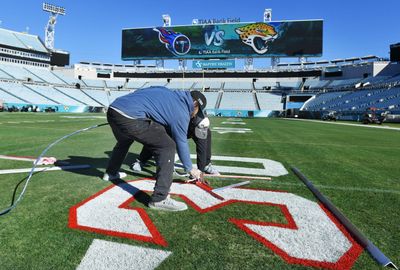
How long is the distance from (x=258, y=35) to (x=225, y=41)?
20.9 ft

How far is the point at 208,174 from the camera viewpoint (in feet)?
17.2

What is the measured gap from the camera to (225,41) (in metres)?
57.5

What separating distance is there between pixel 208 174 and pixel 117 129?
6.50 ft

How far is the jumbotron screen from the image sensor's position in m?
53.9

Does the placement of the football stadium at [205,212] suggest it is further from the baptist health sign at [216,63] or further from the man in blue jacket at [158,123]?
the baptist health sign at [216,63]

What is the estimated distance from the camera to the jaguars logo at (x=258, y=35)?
5531 centimetres

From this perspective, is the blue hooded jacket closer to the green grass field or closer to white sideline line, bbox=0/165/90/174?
the green grass field

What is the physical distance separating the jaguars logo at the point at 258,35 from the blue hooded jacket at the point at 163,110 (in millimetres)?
55713

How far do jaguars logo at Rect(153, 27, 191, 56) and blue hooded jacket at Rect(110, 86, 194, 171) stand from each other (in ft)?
190

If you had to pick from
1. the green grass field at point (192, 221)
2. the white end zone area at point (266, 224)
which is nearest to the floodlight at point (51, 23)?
the green grass field at point (192, 221)

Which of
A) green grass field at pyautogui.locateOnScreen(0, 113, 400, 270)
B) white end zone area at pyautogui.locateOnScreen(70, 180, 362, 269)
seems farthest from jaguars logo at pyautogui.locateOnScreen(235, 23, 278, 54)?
white end zone area at pyautogui.locateOnScreen(70, 180, 362, 269)

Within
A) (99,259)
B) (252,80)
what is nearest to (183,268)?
(99,259)

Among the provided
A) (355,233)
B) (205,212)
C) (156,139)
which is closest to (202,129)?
(156,139)

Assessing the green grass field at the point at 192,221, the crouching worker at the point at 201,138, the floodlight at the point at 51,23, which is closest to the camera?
the green grass field at the point at 192,221
